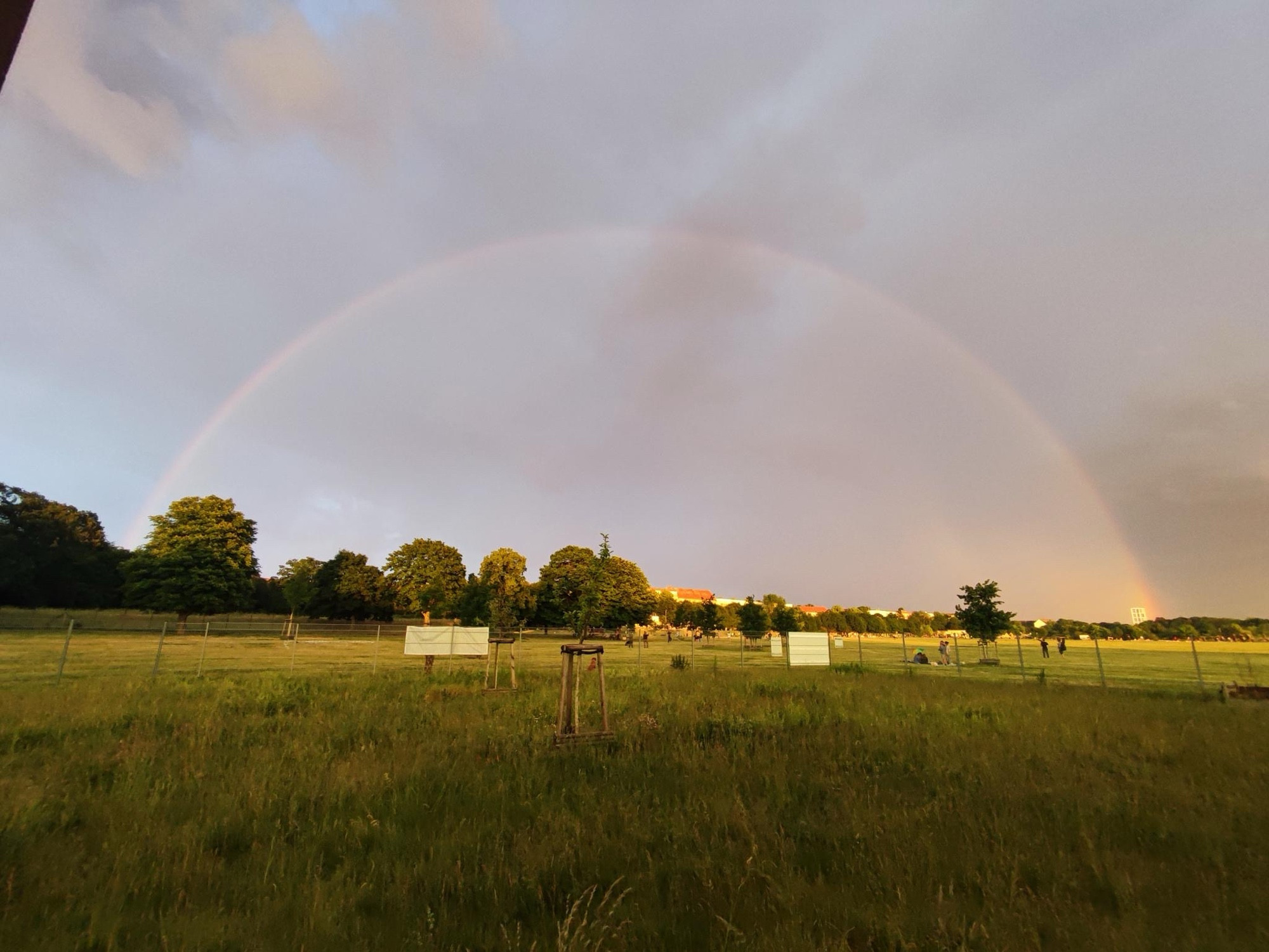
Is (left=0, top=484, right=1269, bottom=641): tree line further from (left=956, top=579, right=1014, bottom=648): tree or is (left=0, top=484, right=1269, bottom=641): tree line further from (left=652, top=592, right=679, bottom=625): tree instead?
(left=652, top=592, right=679, bottom=625): tree

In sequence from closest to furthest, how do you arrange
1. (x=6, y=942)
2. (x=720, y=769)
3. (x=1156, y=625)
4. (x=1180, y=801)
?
(x=6, y=942) < (x=1180, y=801) < (x=720, y=769) < (x=1156, y=625)

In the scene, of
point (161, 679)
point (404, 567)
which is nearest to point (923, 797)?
point (161, 679)

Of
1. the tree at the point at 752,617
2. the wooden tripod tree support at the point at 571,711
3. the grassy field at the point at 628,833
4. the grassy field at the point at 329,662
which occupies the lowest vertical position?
the grassy field at the point at 329,662

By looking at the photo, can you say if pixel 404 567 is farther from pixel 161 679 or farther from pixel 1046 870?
pixel 1046 870

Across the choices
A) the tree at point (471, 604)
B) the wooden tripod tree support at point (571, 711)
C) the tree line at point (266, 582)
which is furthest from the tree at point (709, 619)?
the wooden tripod tree support at point (571, 711)

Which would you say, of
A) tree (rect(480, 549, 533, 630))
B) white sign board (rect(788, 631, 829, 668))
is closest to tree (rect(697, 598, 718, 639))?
tree (rect(480, 549, 533, 630))

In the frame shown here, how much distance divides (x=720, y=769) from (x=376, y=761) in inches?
186

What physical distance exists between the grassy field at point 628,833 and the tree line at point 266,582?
34830 mm

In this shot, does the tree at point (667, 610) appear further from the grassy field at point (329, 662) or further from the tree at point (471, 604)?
the grassy field at point (329, 662)

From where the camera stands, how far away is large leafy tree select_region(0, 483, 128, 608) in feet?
193

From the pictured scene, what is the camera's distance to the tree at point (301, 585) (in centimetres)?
8081

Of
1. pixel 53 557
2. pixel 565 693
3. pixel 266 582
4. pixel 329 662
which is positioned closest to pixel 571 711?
pixel 565 693

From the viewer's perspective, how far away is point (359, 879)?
466cm

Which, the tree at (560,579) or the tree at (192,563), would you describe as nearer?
the tree at (192,563)
